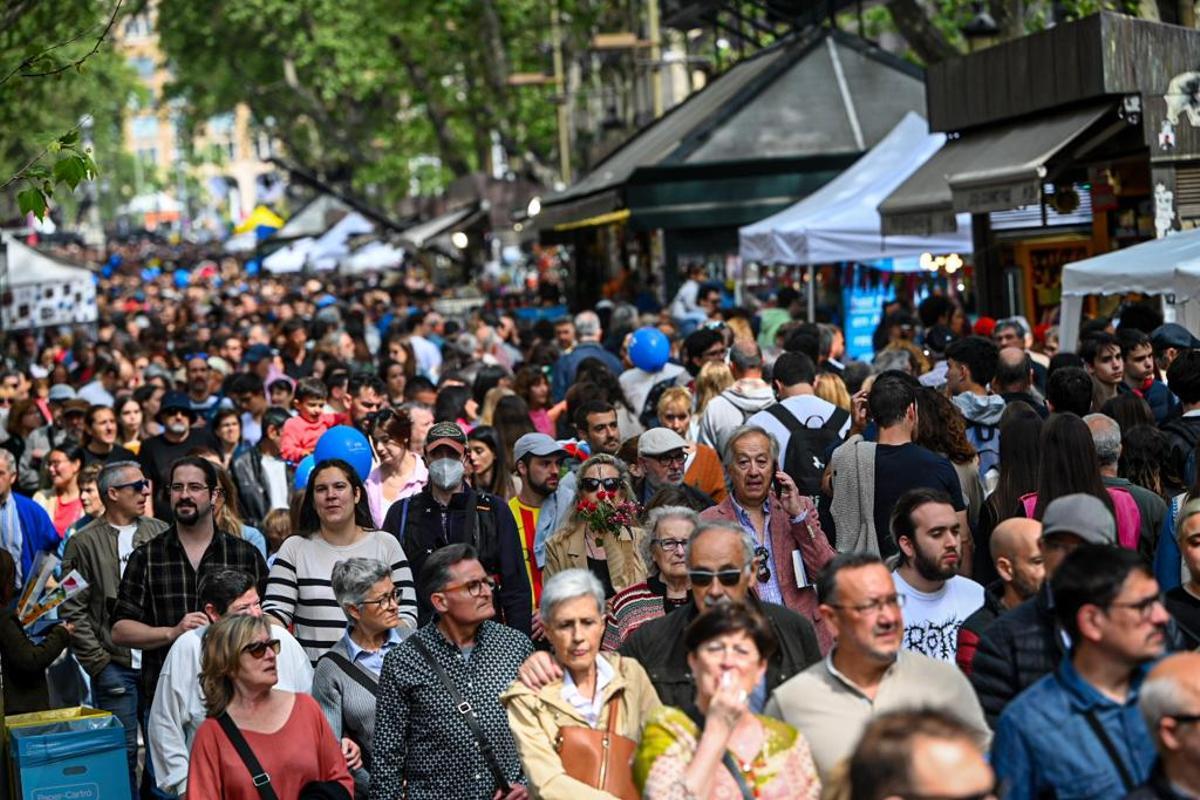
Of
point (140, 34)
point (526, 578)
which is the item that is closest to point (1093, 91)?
point (526, 578)

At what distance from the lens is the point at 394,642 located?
783cm

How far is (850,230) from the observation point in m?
20.2

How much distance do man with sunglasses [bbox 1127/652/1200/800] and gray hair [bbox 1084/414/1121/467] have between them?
3657 millimetres

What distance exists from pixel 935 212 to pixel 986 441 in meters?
8.82

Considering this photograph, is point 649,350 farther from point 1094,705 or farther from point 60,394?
point 1094,705

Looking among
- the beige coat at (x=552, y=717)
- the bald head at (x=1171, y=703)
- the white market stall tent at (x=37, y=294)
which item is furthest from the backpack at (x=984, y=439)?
the white market stall tent at (x=37, y=294)

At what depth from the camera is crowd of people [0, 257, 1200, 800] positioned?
517 centimetres

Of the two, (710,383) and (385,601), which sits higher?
(710,383)

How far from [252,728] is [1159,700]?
131 inches

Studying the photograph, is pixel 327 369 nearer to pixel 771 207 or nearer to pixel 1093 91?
pixel 1093 91

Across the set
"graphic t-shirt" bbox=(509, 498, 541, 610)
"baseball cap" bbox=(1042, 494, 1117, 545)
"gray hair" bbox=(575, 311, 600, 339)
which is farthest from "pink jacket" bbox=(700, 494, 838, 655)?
"gray hair" bbox=(575, 311, 600, 339)

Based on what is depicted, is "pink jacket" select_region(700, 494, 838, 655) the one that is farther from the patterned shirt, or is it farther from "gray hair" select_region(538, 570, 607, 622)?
"gray hair" select_region(538, 570, 607, 622)

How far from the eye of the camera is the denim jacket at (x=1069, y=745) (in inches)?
195

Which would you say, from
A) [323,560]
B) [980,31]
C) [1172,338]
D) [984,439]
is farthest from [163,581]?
[980,31]
